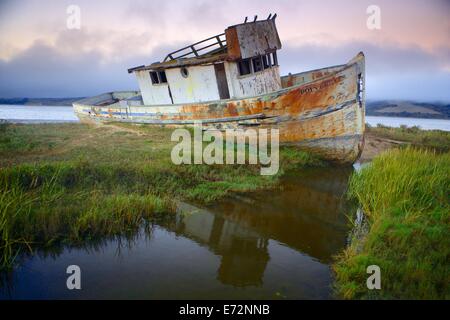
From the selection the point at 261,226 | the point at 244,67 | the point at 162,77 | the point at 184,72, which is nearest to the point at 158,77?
the point at 162,77

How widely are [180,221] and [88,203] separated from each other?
174cm

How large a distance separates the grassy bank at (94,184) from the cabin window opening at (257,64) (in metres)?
3.90

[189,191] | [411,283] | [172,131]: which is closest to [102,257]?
[189,191]

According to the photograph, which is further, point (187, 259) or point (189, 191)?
point (189, 191)

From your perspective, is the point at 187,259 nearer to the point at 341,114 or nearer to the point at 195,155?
the point at 195,155

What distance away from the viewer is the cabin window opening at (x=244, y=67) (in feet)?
39.0

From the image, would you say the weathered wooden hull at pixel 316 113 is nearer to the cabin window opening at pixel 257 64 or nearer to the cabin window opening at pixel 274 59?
the cabin window opening at pixel 257 64

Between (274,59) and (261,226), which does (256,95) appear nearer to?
(274,59)

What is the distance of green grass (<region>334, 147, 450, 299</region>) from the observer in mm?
3533

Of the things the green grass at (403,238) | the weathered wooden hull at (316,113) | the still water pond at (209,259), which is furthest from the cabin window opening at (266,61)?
the still water pond at (209,259)

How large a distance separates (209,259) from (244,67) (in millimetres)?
9311

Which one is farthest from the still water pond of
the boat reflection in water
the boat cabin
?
the boat cabin

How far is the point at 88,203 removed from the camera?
5.43 m

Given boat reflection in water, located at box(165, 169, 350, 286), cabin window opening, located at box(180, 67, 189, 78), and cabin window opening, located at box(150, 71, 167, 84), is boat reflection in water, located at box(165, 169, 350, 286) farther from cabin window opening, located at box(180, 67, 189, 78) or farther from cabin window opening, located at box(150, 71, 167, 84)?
cabin window opening, located at box(150, 71, 167, 84)
